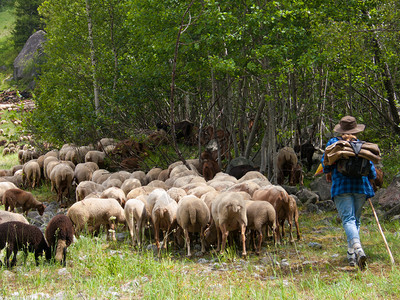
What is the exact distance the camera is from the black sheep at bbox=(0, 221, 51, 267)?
6.98 metres

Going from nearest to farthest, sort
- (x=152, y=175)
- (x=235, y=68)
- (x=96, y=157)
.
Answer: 1. (x=235, y=68)
2. (x=152, y=175)
3. (x=96, y=157)

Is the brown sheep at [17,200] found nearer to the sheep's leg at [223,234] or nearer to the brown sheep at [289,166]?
the sheep's leg at [223,234]

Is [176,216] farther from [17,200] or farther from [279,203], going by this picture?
[17,200]

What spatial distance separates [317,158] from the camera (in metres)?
16.3

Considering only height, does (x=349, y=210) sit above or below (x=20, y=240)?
above

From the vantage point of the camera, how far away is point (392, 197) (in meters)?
10.0

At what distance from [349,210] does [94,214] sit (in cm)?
496

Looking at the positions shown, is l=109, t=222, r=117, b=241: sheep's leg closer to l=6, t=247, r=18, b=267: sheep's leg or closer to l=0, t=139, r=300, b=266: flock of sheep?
l=0, t=139, r=300, b=266: flock of sheep

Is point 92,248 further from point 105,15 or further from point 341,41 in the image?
point 105,15

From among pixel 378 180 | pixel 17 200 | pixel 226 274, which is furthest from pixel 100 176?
pixel 226 274

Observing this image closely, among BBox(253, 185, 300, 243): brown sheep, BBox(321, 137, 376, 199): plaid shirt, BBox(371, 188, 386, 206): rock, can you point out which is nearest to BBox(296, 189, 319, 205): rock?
BBox(371, 188, 386, 206): rock

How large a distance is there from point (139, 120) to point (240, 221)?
13.4 meters

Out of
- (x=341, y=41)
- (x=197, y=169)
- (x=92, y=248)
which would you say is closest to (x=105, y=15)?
(x=197, y=169)

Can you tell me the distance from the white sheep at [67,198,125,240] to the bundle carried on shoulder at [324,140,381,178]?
447 centimetres
